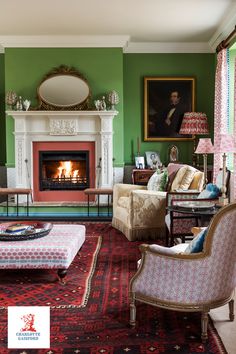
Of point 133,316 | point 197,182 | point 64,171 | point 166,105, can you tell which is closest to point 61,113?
point 64,171

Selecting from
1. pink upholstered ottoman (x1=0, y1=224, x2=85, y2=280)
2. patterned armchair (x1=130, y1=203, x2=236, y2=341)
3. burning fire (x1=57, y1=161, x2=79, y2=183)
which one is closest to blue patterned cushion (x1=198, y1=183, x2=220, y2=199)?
pink upholstered ottoman (x1=0, y1=224, x2=85, y2=280)

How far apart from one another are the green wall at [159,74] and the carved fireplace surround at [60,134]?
57cm

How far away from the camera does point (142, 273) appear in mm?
2629

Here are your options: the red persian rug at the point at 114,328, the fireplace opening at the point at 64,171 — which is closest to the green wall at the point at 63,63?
the fireplace opening at the point at 64,171

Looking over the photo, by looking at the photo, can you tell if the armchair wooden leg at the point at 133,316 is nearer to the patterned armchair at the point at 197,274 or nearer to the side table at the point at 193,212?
the patterned armchair at the point at 197,274

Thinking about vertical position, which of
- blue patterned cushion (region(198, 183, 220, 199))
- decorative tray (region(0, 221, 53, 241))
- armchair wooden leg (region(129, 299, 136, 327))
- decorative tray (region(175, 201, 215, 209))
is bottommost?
armchair wooden leg (region(129, 299, 136, 327))

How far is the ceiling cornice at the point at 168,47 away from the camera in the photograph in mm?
7648

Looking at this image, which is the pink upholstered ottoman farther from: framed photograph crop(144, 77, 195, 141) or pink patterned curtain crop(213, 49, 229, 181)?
framed photograph crop(144, 77, 195, 141)

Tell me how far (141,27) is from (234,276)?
16.7 feet

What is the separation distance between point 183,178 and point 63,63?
3.44 metres

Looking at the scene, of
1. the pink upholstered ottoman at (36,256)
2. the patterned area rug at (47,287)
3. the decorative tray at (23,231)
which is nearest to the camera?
the patterned area rug at (47,287)

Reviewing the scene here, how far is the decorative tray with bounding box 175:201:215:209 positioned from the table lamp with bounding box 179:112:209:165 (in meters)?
3.01

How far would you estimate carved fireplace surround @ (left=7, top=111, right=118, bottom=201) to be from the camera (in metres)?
7.41

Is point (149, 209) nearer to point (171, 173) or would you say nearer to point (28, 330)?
point (171, 173)
